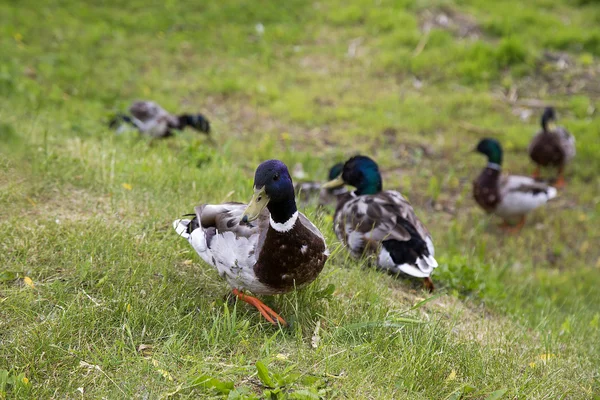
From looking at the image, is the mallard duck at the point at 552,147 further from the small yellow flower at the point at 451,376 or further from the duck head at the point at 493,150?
the small yellow flower at the point at 451,376

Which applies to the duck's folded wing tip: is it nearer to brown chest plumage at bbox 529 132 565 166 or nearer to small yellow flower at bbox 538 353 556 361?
small yellow flower at bbox 538 353 556 361

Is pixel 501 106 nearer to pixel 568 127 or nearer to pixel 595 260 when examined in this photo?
pixel 568 127

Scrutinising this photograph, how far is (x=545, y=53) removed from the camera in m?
10.2

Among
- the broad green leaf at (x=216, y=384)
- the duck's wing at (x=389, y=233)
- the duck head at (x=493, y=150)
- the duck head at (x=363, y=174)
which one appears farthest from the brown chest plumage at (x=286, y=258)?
the duck head at (x=493, y=150)

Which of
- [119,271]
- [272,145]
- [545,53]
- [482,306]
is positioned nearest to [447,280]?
[482,306]

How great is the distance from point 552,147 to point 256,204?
563 cm

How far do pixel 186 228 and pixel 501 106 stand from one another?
672cm

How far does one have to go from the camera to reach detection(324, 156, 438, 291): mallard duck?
448 centimetres

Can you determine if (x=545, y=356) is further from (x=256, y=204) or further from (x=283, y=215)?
(x=256, y=204)

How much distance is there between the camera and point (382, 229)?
4.69 metres

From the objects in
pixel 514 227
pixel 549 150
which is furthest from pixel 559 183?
pixel 514 227

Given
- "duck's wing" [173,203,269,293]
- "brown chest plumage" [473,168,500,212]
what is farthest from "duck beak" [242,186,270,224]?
"brown chest plumage" [473,168,500,212]

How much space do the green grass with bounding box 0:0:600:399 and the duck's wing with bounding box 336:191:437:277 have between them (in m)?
0.19

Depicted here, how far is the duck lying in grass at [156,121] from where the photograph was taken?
24.3 ft
